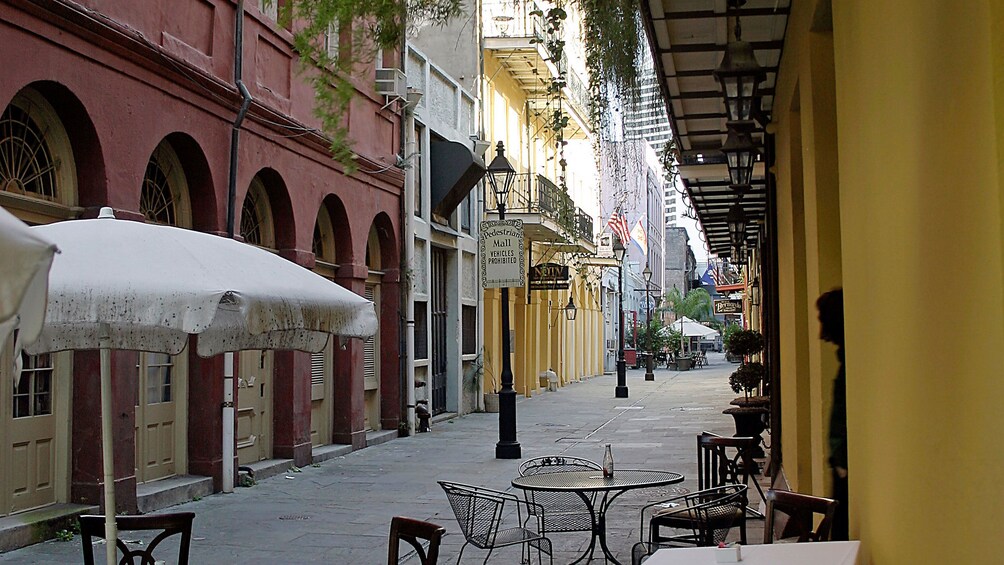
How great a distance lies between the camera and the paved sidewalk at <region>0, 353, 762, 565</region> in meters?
9.45

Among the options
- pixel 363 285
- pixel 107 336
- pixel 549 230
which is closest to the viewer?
pixel 107 336

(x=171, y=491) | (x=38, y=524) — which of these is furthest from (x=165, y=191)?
(x=38, y=524)

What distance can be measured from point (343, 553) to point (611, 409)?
18.4 meters

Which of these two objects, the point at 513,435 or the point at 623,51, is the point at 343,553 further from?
the point at 513,435

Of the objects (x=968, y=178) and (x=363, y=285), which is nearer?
(x=968, y=178)

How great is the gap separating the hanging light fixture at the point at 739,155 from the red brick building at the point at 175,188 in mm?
3939

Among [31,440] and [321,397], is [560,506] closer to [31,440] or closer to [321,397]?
[31,440]

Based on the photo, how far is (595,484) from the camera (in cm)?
805

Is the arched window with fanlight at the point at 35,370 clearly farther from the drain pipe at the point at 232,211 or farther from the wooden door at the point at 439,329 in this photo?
the wooden door at the point at 439,329

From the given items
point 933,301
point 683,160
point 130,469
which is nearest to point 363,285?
point 683,160

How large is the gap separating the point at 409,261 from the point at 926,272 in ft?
55.5

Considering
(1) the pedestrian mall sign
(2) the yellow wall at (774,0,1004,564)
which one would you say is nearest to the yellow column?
(2) the yellow wall at (774,0,1004,564)

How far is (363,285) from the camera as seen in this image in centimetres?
1788

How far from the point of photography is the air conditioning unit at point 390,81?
18.4 metres
